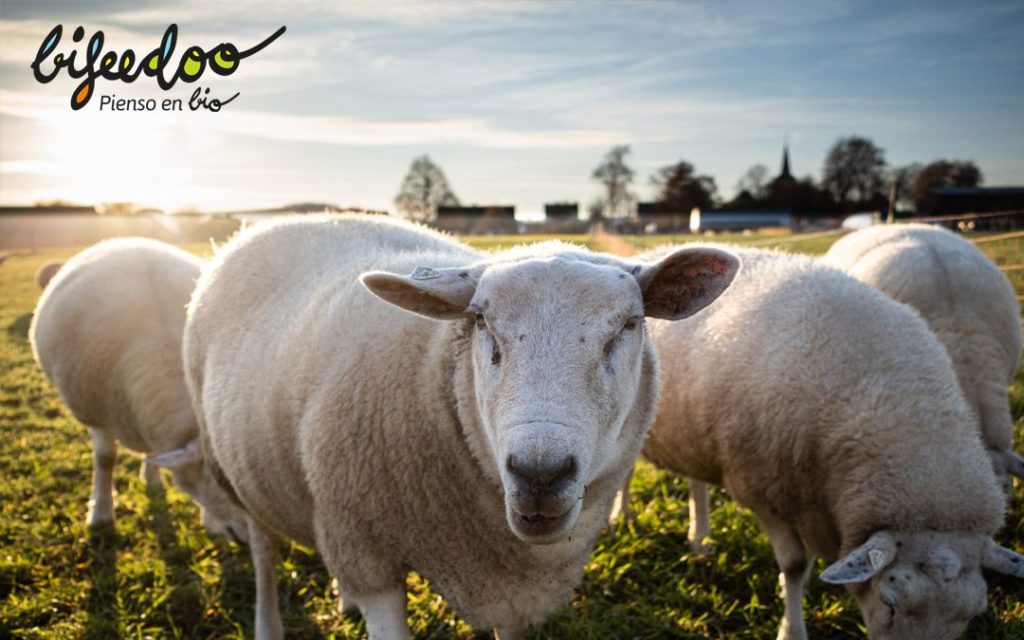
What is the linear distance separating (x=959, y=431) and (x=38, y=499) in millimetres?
6279

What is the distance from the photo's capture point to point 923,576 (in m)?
2.85

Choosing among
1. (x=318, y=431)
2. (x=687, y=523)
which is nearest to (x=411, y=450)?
(x=318, y=431)

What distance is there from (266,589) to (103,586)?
133 centimetres

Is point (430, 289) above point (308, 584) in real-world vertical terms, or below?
above

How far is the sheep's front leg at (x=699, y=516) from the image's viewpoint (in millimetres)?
4371

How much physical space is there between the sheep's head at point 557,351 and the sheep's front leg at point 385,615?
2.28 ft

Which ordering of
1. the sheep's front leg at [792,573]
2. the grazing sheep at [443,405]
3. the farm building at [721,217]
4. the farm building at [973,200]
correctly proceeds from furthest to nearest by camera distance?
the farm building at [721,217] < the farm building at [973,200] < the sheep's front leg at [792,573] < the grazing sheep at [443,405]

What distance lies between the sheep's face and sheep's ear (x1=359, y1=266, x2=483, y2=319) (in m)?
1.86

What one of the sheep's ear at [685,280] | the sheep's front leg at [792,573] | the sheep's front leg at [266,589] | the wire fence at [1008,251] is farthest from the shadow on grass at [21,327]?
the wire fence at [1008,251]

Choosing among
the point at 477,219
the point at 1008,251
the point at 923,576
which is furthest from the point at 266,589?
the point at 477,219

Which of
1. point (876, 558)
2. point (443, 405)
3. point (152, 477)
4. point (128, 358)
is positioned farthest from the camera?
point (152, 477)

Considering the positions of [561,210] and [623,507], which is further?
[561,210]

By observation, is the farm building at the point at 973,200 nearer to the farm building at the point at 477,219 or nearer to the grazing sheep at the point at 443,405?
the farm building at the point at 477,219

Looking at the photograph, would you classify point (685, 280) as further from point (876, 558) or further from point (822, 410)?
point (876, 558)
